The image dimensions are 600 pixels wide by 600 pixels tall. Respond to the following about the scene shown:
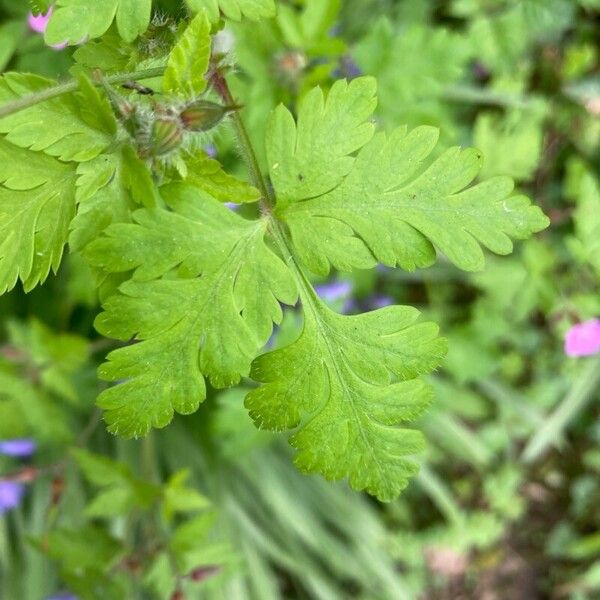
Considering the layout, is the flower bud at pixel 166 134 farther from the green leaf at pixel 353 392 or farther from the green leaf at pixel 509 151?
the green leaf at pixel 509 151

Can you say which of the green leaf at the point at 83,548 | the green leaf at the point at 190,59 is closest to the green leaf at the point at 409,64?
the green leaf at the point at 190,59

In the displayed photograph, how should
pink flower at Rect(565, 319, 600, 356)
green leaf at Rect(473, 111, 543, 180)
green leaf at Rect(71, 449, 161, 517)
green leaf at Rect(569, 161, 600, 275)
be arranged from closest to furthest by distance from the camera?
green leaf at Rect(569, 161, 600, 275) → green leaf at Rect(71, 449, 161, 517) → pink flower at Rect(565, 319, 600, 356) → green leaf at Rect(473, 111, 543, 180)

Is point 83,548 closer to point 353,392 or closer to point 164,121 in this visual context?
point 353,392

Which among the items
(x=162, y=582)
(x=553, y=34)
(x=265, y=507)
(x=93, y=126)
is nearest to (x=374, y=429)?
(x=93, y=126)

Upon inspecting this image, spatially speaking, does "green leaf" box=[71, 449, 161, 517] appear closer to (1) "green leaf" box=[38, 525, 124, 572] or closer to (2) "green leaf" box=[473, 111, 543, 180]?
(1) "green leaf" box=[38, 525, 124, 572]

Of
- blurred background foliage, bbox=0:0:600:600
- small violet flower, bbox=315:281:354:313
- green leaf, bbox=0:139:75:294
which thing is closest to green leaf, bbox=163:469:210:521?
blurred background foliage, bbox=0:0:600:600
